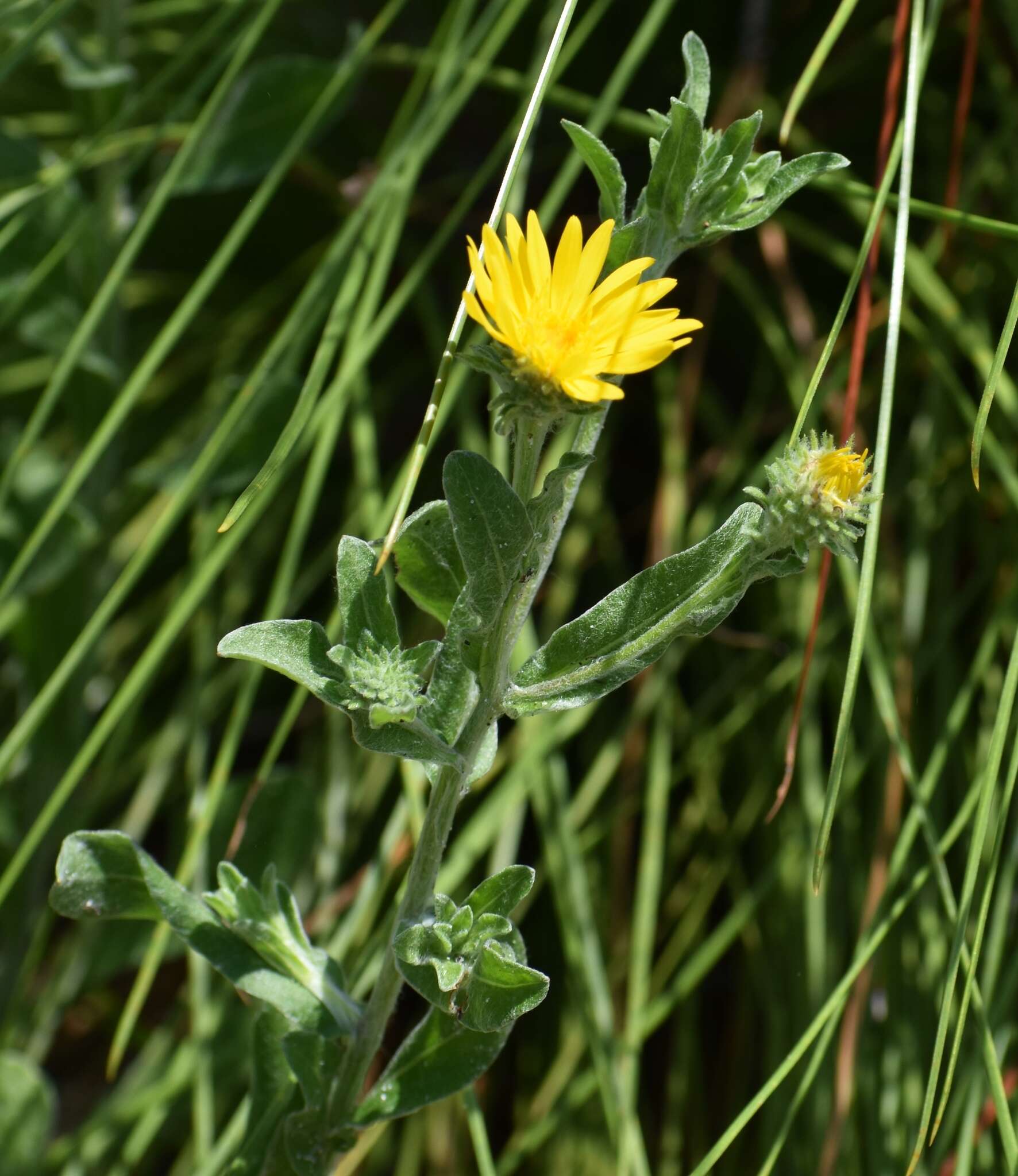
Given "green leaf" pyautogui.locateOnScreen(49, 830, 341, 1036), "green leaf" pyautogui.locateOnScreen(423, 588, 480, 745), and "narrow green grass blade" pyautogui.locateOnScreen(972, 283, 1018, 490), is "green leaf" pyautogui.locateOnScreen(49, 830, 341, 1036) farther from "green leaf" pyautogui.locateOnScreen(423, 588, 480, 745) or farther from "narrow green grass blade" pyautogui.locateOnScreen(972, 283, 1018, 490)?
"narrow green grass blade" pyautogui.locateOnScreen(972, 283, 1018, 490)

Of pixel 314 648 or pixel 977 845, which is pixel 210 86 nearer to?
pixel 314 648

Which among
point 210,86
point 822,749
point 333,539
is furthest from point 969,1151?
point 210,86

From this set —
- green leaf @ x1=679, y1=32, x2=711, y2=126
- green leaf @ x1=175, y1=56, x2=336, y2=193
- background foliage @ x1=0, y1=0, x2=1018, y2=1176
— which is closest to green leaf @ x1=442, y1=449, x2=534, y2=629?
background foliage @ x1=0, y1=0, x2=1018, y2=1176

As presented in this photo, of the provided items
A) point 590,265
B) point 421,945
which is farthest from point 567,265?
point 421,945

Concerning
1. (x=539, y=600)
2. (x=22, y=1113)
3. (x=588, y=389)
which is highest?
(x=588, y=389)

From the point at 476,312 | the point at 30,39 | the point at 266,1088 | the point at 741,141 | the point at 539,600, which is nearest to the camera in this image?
the point at 476,312

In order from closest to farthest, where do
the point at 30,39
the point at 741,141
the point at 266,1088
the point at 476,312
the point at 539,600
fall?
1. the point at 476,312
2. the point at 741,141
3. the point at 266,1088
4. the point at 30,39
5. the point at 539,600

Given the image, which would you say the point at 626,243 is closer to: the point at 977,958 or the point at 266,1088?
the point at 977,958
